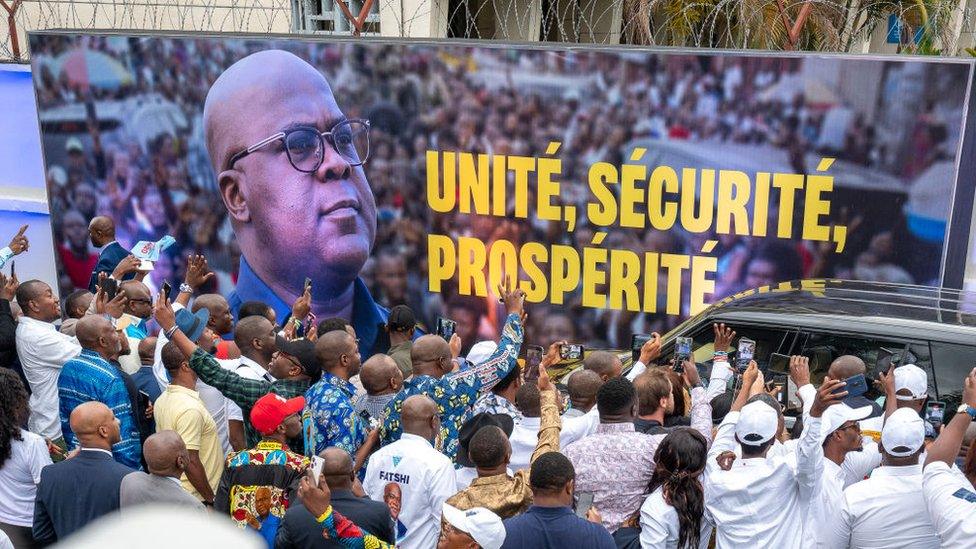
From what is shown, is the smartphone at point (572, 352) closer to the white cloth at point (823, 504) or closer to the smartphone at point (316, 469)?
the white cloth at point (823, 504)

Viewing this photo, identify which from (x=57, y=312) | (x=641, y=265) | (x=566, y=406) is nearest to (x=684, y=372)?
(x=566, y=406)

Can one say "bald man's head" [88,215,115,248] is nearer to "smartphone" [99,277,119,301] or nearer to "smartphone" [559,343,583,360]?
"smartphone" [99,277,119,301]

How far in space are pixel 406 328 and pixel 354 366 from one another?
138cm

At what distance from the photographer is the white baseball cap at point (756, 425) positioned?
4812 mm

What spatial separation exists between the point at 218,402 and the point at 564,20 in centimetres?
870

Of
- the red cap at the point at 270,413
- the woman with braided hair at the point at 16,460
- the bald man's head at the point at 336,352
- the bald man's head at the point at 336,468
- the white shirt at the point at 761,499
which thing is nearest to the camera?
the bald man's head at the point at 336,468

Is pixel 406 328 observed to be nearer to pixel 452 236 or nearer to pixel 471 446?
pixel 452 236

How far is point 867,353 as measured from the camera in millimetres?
6777

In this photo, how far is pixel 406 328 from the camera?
24.5 feet

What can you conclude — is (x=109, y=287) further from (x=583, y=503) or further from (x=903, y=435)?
(x=903, y=435)

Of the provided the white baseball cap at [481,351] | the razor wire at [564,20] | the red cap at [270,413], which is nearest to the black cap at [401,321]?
the white baseball cap at [481,351]

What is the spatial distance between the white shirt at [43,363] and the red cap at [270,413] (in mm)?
2376

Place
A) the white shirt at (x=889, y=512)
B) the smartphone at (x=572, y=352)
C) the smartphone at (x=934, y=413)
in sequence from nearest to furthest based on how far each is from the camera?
the white shirt at (x=889, y=512), the smartphone at (x=934, y=413), the smartphone at (x=572, y=352)

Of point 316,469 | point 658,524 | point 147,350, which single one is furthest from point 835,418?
point 147,350
